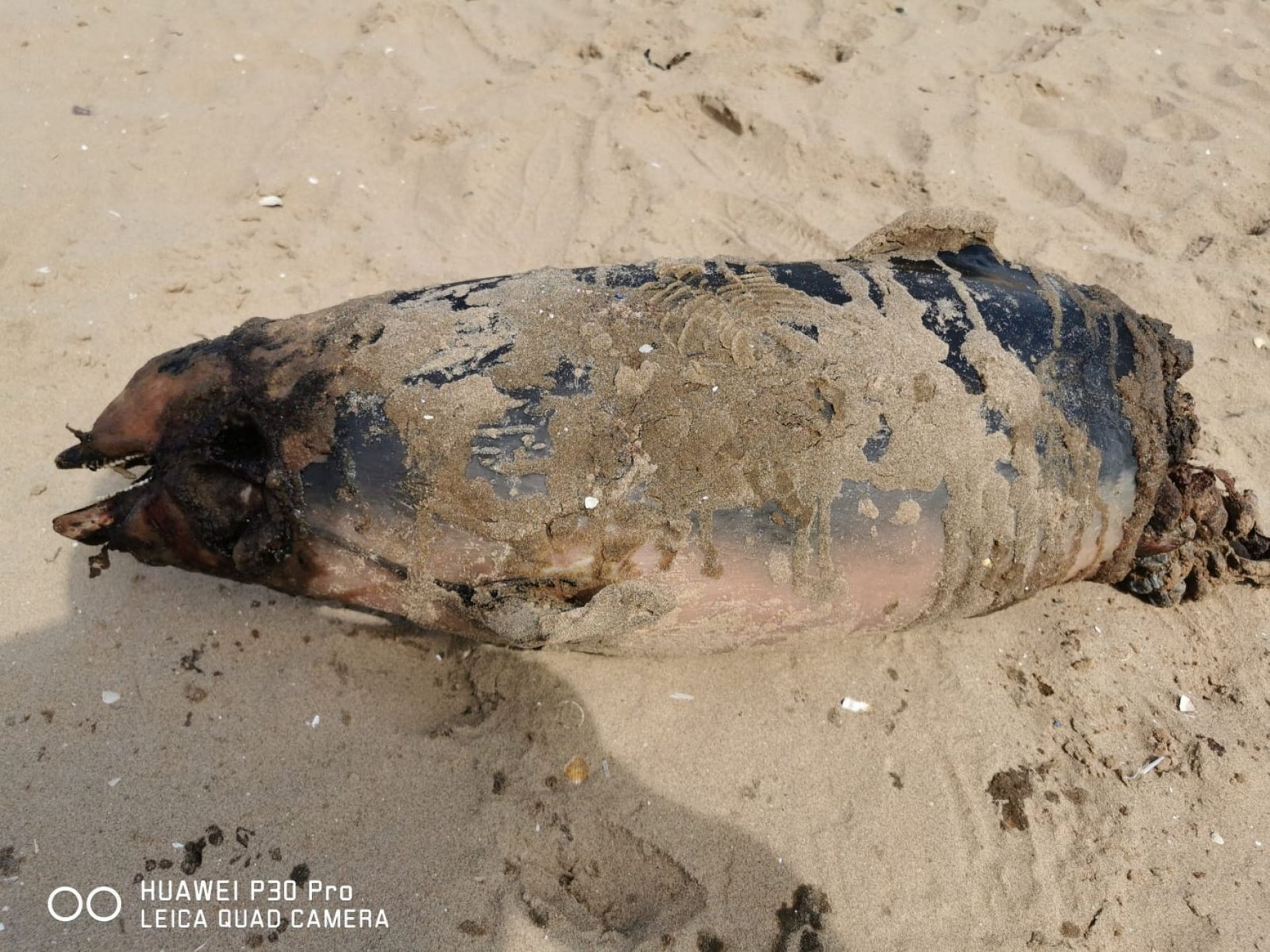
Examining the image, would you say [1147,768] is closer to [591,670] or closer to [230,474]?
[591,670]

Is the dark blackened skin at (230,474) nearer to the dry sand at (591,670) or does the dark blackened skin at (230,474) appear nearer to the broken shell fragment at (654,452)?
the broken shell fragment at (654,452)

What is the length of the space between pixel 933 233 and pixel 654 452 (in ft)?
3.88

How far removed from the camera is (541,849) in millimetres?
Answer: 1878

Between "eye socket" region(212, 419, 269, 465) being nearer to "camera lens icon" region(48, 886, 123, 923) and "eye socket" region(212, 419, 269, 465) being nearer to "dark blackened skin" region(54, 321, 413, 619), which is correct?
"dark blackened skin" region(54, 321, 413, 619)

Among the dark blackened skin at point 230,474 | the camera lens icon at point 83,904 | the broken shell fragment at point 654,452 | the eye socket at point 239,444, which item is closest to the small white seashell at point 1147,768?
the broken shell fragment at point 654,452

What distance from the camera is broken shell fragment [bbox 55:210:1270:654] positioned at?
5.39 feet

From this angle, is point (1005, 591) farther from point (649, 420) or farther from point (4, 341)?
point (4, 341)

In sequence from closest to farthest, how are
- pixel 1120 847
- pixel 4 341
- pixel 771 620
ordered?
1. pixel 771 620
2. pixel 1120 847
3. pixel 4 341

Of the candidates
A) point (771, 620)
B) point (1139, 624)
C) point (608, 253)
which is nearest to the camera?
point (771, 620)

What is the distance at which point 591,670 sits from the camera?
7.14ft

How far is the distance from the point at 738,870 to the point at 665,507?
2.96ft

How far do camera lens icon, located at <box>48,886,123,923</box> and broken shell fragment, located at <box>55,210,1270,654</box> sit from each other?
2.35 feet

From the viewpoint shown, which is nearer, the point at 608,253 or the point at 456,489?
the point at 456,489

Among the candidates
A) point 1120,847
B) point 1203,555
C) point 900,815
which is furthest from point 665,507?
point 1203,555
